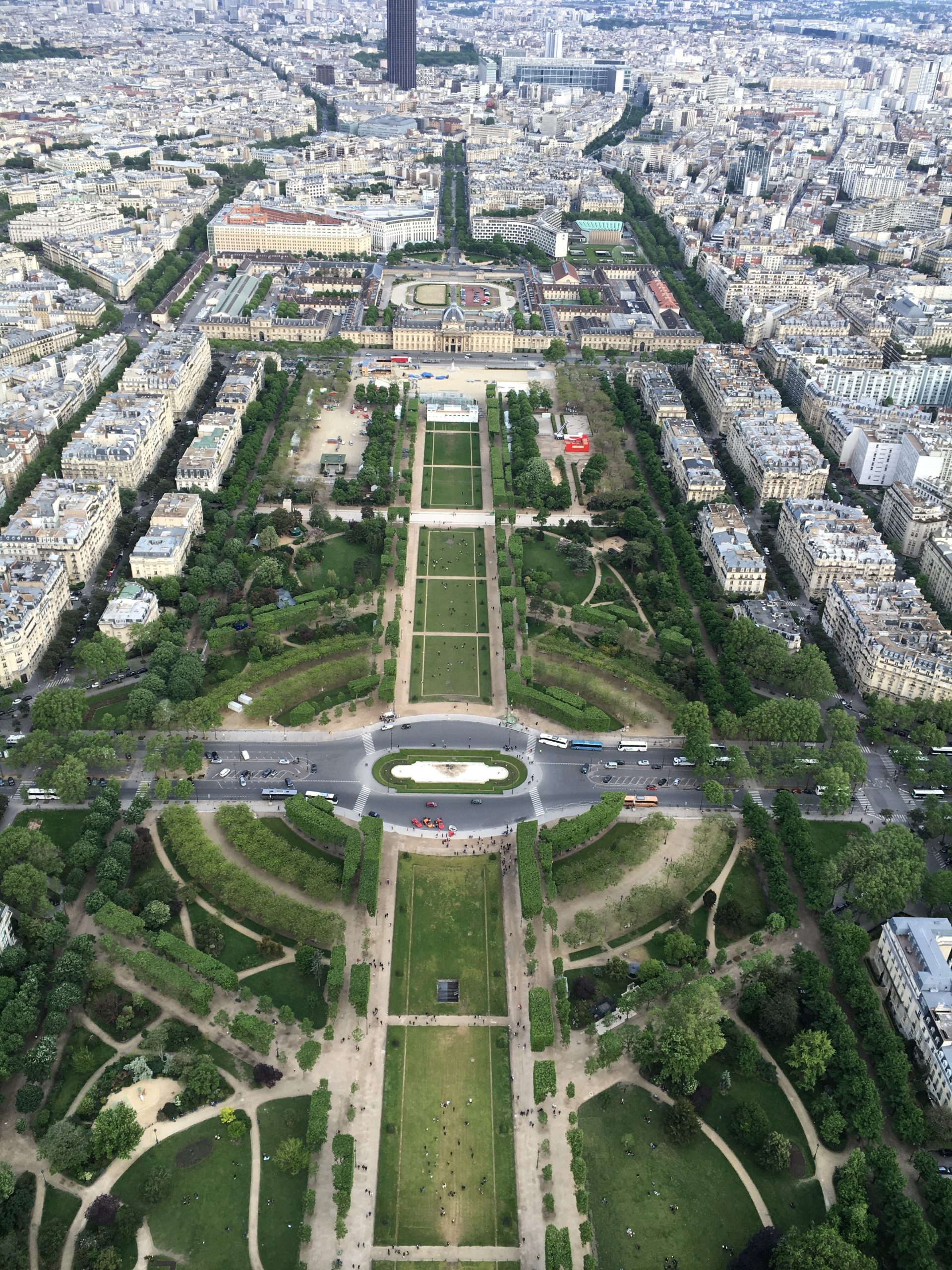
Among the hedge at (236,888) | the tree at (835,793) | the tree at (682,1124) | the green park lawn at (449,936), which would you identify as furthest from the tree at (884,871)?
the hedge at (236,888)

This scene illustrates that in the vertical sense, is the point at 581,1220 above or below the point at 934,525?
below

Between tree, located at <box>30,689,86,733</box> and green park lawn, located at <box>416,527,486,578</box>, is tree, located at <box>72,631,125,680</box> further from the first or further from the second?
green park lawn, located at <box>416,527,486,578</box>

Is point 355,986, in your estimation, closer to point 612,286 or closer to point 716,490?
point 716,490

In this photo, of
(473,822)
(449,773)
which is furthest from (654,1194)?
(449,773)

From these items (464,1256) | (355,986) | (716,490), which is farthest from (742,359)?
(464,1256)

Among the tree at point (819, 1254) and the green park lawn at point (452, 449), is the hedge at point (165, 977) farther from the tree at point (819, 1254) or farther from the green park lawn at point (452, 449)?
the green park lawn at point (452, 449)

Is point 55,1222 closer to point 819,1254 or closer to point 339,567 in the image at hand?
point 819,1254
